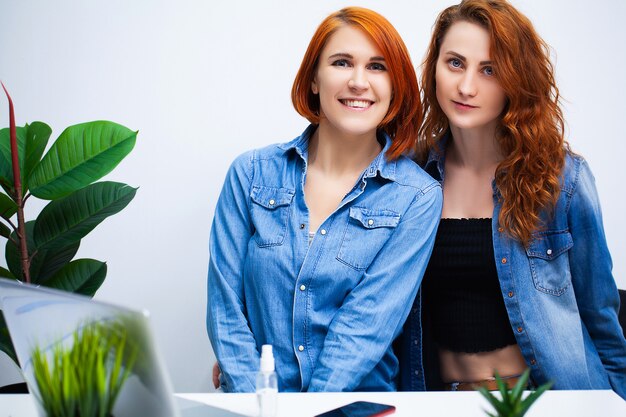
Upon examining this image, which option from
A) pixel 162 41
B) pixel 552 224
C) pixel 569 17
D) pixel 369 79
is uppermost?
pixel 569 17

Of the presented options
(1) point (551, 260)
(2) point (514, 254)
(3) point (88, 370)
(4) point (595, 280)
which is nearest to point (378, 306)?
(2) point (514, 254)

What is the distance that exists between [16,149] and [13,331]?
47.7 inches

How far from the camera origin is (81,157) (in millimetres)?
2010

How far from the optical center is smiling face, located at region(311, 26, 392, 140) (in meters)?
1.92

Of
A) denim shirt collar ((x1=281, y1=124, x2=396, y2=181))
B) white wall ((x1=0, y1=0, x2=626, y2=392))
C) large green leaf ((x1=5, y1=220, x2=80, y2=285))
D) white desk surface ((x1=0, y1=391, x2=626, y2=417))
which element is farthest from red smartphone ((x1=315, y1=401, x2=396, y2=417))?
white wall ((x1=0, y1=0, x2=626, y2=392))

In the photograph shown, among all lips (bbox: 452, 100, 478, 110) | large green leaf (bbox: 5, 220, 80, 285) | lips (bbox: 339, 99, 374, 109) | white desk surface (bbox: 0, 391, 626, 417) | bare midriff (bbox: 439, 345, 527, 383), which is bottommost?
bare midriff (bbox: 439, 345, 527, 383)

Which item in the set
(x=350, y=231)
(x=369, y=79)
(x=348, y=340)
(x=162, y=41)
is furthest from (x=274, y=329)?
(x=162, y=41)

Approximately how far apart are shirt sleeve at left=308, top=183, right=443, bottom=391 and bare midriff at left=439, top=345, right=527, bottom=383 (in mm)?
245

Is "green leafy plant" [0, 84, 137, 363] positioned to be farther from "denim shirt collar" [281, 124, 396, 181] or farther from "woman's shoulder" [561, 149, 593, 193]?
"woman's shoulder" [561, 149, 593, 193]

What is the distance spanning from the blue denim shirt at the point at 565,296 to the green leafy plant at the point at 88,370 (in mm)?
1340

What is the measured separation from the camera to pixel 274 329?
1888 mm

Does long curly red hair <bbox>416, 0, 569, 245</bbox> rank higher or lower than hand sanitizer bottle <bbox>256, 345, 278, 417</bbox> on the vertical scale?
higher

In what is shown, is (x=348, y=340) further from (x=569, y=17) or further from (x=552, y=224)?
(x=569, y=17)

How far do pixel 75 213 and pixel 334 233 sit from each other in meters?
0.82
